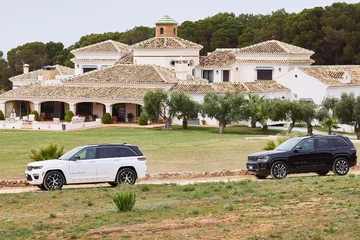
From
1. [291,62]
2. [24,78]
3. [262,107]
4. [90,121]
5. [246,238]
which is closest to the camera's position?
[246,238]

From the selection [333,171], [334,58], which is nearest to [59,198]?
[333,171]

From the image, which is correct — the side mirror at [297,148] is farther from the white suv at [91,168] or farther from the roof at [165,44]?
the roof at [165,44]

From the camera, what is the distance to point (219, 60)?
91.2 meters

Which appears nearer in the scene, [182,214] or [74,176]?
[182,214]

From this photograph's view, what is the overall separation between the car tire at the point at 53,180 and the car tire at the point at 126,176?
1.90 meters

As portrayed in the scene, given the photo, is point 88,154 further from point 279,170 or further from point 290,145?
point 290,145

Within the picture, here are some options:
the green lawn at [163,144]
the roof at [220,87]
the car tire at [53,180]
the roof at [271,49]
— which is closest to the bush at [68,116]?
the green lawn at [163,144]

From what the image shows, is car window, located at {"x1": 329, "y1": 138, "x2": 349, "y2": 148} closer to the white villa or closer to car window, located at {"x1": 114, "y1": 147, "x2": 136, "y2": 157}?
car window, located at {"x1": 114, "y1": 147, "x2": 136, "y2": 157}

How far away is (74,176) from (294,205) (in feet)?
29.8

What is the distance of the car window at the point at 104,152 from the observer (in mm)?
30891

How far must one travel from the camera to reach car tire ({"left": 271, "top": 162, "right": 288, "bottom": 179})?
106 ft

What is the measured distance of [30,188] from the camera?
31.7 metres

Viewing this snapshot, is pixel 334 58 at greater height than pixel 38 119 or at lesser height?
greater

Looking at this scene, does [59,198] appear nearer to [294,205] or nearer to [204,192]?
[204,192]
